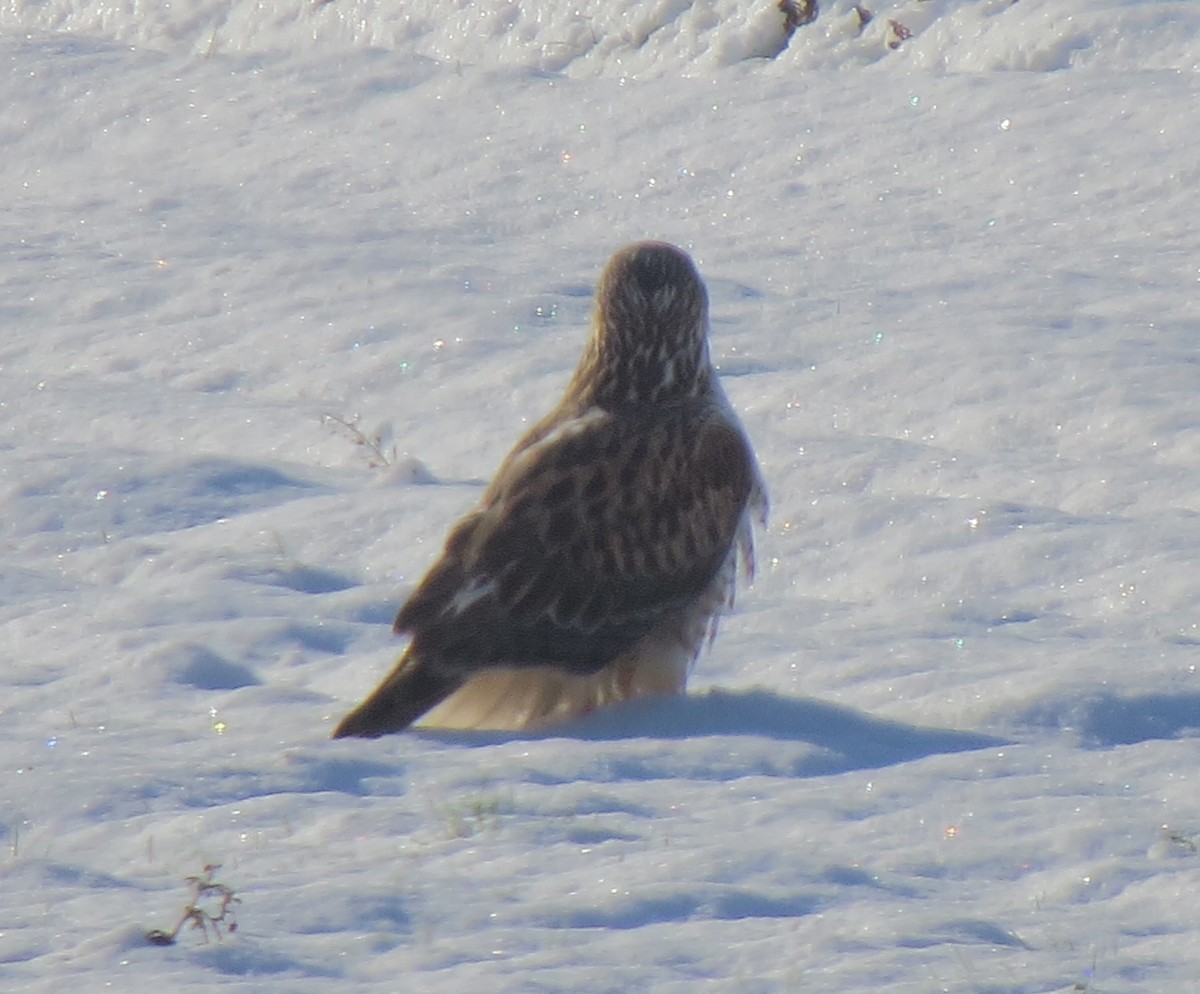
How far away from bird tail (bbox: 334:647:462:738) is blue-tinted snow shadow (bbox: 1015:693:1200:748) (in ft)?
4.53

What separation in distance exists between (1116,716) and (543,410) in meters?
4.13

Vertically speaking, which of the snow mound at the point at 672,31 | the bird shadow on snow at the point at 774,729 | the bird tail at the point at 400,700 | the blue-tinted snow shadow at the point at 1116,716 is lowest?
the blue-tinted snow shadow at the point at 1116,716

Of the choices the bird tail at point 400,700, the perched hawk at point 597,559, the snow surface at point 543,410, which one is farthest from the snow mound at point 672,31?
the bird tail at point 400,700

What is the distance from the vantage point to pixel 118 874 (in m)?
4.42

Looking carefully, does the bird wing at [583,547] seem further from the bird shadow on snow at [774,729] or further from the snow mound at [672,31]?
the snow mound at [672,31]

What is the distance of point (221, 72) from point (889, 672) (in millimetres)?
10945

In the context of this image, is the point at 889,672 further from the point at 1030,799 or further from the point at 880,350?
the point at 880,350

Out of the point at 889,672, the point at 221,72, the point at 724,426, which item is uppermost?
the point at 221,72

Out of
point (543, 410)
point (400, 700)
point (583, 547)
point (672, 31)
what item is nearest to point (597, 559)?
point (583, 547)

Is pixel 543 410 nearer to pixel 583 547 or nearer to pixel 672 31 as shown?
pixel 583 547

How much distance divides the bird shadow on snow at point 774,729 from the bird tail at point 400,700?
0.34 ft

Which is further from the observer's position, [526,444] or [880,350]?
[880,350]

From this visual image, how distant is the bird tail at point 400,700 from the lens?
5.41 meters

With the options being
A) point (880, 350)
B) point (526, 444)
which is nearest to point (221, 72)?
point (880, 350)
